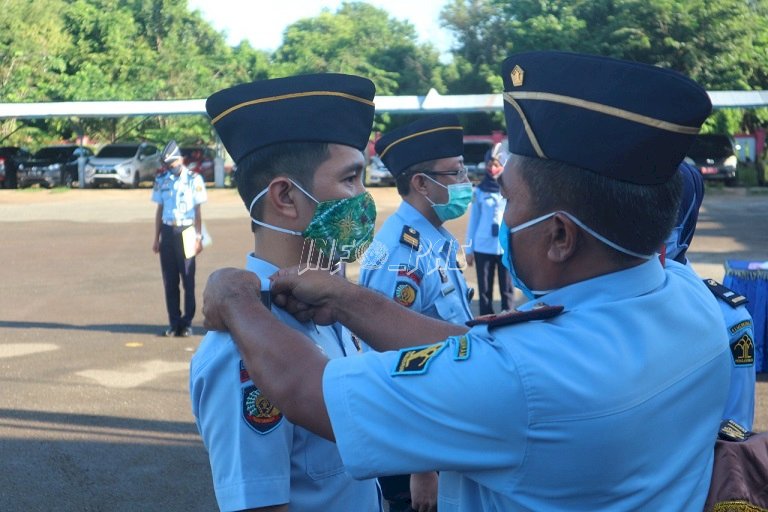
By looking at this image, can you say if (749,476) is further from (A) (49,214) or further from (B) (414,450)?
(A) (49,214)

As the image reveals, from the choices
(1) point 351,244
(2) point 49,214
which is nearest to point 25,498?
(1) point 351,244

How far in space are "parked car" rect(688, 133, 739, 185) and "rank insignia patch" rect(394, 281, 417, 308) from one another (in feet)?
97.9

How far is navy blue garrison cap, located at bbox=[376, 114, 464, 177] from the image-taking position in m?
5.62

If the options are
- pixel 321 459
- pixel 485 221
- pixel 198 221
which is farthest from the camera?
pixel 198 221

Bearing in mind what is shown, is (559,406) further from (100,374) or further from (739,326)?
(100,374)

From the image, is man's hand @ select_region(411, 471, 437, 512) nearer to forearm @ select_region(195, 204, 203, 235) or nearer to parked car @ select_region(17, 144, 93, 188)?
forearm @ select_region(195, 204, 203, 235)

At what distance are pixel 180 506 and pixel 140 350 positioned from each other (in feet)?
14.3

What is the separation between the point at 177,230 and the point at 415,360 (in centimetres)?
887

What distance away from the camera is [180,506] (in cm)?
552

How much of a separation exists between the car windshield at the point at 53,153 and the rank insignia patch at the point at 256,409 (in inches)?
1473

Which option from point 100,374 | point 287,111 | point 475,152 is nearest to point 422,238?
point 287,111

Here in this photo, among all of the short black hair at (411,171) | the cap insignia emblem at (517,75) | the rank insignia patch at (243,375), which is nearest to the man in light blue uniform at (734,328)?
the cap insignia emblem at (517,75)

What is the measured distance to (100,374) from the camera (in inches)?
343

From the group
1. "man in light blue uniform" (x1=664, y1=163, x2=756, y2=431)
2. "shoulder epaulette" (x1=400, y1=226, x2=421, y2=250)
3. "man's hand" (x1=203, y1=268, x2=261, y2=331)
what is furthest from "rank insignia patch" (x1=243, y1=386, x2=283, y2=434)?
"shoulder epaulette" (x1=400, y1=226, x2=421, y2=250)
